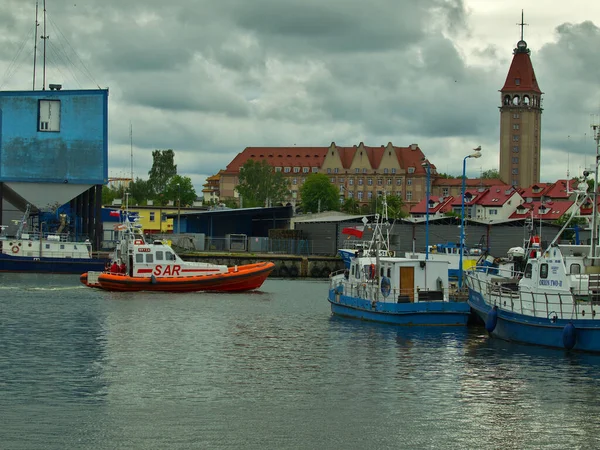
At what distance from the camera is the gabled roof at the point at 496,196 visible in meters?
167

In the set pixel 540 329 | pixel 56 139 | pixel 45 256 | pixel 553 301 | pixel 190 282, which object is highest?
pixel 56 139

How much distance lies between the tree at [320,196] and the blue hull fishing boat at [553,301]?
141461 mm

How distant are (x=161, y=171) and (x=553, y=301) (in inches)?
6250

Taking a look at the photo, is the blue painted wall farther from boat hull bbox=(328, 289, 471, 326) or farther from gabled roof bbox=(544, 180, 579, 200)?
gabled roof bbox=(544, 180, 579, 200)

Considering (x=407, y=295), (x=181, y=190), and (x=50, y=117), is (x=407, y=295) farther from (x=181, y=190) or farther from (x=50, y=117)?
(x=181, y=190)

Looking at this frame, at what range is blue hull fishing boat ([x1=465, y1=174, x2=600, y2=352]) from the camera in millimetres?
38531

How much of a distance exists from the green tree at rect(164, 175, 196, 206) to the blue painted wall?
8132cm

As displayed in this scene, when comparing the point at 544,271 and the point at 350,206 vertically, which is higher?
the point at 350,206

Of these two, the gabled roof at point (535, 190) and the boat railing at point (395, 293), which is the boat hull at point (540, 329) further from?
the gabled roof at point (535, 190)

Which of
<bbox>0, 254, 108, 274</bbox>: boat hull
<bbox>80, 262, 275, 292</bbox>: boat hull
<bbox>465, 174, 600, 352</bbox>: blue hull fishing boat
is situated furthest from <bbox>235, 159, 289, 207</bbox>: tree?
<bbox>465, 174, 600, 352</bbox>: blue hull fishing boat

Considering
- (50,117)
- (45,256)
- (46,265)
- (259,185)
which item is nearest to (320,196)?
(259,185)

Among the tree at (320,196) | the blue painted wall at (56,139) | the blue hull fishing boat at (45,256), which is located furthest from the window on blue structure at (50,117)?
the tree at (320,196)

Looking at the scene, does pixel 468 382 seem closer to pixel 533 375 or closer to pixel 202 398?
pixel 533 375

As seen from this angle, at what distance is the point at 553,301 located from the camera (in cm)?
4038
